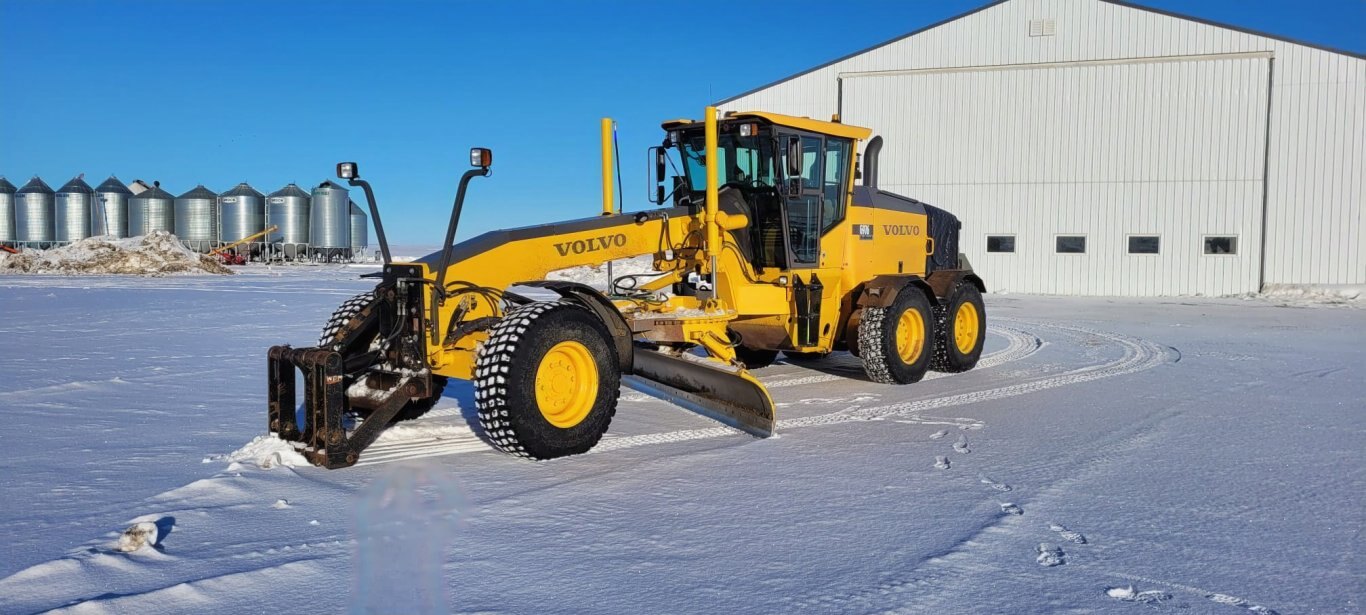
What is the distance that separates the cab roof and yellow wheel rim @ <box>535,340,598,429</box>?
9.87 feet

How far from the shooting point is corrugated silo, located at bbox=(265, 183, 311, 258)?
47625 mm

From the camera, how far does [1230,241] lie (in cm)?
2230

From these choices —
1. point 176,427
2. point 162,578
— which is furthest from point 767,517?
point 176,427

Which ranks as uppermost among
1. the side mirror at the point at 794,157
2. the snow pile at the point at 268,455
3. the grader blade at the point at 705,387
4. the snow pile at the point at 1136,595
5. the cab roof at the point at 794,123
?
the cab roof at the point at 794,123

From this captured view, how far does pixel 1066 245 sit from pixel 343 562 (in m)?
22.7

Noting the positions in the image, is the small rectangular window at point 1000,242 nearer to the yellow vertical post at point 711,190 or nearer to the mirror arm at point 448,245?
the yellow vertical post at point 711,190

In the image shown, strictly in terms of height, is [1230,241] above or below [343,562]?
above

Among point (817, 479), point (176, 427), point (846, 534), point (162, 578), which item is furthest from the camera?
point (176, 427)

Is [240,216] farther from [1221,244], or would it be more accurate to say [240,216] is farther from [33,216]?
[1221,244]

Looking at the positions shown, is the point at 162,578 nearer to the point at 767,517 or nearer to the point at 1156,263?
the point at 767,517

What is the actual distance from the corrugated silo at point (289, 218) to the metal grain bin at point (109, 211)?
22.4 feet

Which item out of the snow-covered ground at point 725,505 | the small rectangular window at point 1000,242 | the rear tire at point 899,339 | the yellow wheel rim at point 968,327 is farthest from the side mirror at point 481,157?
the small rectangular window at point 1000,242

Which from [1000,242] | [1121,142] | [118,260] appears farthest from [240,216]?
[1121,142]

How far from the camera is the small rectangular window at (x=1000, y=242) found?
79.4ft
